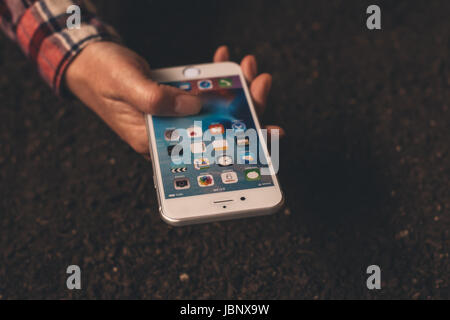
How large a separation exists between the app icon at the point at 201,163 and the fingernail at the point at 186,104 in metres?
0.10

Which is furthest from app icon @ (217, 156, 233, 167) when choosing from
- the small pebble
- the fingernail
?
the small pebble

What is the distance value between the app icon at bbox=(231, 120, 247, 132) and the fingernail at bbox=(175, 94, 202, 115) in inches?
2.9

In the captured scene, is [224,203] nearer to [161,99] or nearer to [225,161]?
[225,161]

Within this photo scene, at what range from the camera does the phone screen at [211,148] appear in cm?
69

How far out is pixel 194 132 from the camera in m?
0.75

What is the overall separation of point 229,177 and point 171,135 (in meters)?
0.13

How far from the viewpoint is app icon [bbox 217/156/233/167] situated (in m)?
0.71

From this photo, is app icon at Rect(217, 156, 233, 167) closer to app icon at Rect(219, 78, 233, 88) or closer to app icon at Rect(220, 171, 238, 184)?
app icon at Rect(220, 171, 238, 184)

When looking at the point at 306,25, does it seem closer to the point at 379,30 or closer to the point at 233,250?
the point at 379,30

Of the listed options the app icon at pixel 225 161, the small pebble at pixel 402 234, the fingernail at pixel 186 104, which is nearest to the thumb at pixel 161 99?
the fingernail at pixel 186 104

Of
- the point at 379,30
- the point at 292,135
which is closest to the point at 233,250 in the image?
the point at 292,135

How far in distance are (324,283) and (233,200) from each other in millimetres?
245

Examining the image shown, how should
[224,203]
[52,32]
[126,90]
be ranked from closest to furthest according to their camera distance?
[224,203] < [126,90] < [52,32]

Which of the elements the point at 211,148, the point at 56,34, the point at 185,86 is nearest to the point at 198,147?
the point at 211,148
